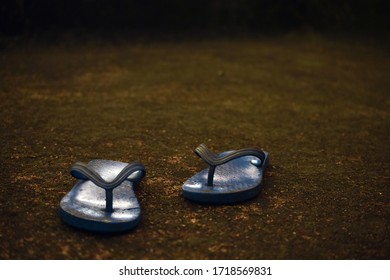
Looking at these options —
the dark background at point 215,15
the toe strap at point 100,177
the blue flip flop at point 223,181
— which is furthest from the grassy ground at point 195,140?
the dark background at point 215,15

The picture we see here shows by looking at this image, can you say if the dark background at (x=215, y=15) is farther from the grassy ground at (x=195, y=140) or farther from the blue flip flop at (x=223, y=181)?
the blue flip flop at (x=223, y=181)

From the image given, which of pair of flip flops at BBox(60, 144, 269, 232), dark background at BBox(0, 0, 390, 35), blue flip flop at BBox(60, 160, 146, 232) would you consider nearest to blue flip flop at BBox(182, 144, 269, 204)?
pair of flip flops at BBox(60, 144, 269, 232)

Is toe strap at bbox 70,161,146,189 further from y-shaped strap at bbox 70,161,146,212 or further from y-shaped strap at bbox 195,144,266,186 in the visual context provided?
y-shaped strap at bbox 195,144,266,186

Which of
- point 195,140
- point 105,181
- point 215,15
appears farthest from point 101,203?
point 215,15

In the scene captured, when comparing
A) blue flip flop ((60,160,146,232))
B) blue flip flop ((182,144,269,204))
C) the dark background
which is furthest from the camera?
the dark background

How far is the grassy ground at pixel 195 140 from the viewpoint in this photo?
3.52 ft

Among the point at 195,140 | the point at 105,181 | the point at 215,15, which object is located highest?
the point at 215,15

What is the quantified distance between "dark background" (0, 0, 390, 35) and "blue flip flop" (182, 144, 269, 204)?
2.86 meters

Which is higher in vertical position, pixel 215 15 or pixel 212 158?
pixel 215 15

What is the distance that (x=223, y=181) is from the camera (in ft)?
4.25

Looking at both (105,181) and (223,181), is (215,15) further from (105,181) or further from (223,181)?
(105,181)

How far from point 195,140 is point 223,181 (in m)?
0.49

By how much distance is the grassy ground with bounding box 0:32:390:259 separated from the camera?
3.52 feet
